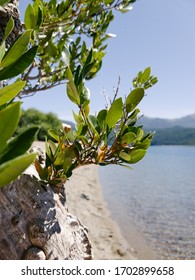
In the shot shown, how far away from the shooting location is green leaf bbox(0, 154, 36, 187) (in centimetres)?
47

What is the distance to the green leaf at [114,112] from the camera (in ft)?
4.19

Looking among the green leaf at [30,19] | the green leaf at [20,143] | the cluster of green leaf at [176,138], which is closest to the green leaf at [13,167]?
the green leaf at [20,143]

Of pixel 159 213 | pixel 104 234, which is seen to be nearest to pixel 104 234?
pixel 104 234

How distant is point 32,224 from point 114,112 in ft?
2.51

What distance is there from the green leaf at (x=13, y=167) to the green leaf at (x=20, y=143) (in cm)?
3

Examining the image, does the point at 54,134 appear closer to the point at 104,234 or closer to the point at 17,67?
the point at 17,67

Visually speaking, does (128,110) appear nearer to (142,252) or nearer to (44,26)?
(44,26)

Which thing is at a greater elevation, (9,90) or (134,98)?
(9,90)

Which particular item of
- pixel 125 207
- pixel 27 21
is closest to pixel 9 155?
pixel 27 21

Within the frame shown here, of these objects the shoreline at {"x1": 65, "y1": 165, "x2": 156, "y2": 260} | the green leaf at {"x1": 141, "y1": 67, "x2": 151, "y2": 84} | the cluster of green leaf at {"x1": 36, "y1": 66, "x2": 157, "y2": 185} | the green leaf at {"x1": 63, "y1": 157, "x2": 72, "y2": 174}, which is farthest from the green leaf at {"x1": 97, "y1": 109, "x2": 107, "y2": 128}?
the shoreline at {"x1": 65, "y1": 165, "x2": 156, "y2": 260}

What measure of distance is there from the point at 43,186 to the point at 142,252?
7908 millimetres

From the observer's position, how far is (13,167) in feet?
1.59

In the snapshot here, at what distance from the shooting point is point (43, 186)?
1.70 m

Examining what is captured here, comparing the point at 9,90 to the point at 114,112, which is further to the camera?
the point at 114,112
